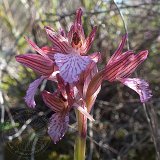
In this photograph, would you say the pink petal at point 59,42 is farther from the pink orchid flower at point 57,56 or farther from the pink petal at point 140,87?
the pink petal at point 140,87

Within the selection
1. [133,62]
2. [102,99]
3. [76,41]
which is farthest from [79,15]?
[102,99]

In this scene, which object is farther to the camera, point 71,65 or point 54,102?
point 54,102

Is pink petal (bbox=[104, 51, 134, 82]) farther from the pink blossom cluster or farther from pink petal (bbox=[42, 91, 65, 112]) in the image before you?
pink petal (bbox=[42, 91, 65, 112])

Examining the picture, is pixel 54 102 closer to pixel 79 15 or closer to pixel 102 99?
pixel 79 15

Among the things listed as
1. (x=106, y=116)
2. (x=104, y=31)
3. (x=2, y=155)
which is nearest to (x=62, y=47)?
(x=2, y=155)

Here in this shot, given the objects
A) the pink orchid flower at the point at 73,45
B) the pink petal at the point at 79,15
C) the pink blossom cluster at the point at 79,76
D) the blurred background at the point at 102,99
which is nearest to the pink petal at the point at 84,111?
the pink blossom cluster at the point at 79,76

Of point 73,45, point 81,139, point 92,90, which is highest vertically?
point 73,45
